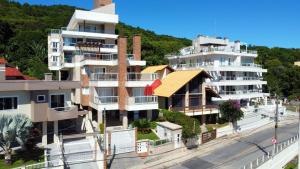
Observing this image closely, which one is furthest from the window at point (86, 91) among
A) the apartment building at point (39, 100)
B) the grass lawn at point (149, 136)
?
the grass lawn at point (149, 136)

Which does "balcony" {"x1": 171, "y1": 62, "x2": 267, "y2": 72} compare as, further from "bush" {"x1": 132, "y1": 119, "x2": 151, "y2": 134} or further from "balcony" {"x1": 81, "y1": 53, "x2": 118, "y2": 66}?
"bush" {"x1": 132, "y1": 119, "x2": 151, "y2": 134}

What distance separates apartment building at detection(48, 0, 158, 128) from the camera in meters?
35.2

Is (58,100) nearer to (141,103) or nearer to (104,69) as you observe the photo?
(104,69)

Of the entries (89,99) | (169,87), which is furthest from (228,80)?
(89,99)

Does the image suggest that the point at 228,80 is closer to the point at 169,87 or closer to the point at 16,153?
the point at 169,87

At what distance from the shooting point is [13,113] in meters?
27.9

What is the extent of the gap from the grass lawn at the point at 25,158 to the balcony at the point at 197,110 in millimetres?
19539

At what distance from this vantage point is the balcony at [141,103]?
34.5 meters

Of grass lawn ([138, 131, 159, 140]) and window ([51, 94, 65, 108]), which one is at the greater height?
window ([51, 94, 65, 108])

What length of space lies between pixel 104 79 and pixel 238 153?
18.4 m

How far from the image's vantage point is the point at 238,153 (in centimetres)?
3206

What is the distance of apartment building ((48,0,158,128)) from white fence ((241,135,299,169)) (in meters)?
13.7

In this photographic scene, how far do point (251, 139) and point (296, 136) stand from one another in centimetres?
638

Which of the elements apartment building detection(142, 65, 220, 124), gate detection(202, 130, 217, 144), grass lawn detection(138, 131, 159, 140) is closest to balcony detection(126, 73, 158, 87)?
apartment building detection(142, 65, 220, 124)
